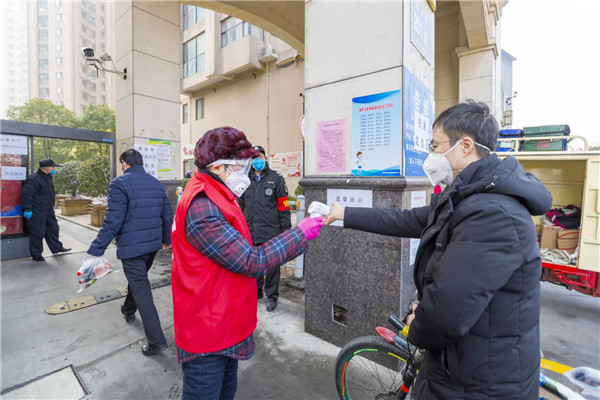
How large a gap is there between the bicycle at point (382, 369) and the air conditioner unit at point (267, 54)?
17464mm

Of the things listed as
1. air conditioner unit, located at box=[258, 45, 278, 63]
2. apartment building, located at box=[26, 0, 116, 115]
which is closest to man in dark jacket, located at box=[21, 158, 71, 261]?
air conditioner unit, located at box=[258, 45, 278, 63]

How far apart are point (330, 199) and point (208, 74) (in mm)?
18585

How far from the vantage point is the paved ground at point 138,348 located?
97.7 inches

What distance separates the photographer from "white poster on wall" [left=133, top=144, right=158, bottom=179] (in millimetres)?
6492

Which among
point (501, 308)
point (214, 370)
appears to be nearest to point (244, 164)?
point (214, 370)

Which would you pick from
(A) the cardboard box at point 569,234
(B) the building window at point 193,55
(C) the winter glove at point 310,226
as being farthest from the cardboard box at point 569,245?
(B) the building window at point 193,55

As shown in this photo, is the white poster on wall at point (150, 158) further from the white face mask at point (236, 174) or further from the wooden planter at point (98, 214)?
the white face mask at point (236, 174)

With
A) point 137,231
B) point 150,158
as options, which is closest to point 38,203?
point 150,158

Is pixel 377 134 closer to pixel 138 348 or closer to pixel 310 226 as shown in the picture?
pixel 310 226

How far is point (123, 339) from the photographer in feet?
10.5

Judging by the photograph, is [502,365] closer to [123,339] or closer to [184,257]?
[184,257]

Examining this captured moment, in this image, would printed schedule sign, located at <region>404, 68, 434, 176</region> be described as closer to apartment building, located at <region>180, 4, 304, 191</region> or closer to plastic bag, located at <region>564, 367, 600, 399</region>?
plastic bag, located at <region>564, 367, 600, 399</region>

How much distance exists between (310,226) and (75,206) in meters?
14.6

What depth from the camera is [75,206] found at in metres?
12.7
